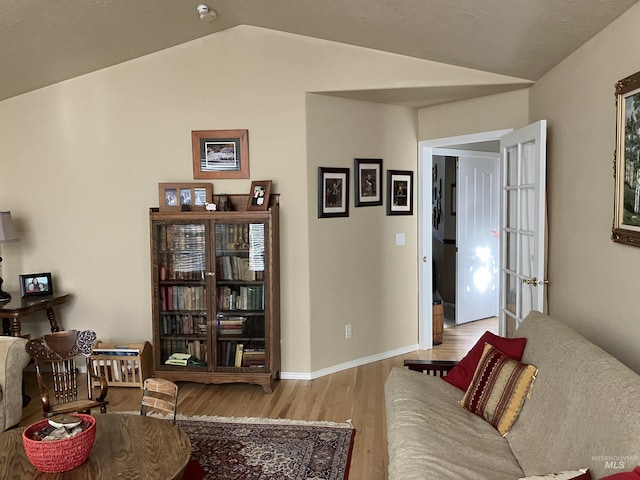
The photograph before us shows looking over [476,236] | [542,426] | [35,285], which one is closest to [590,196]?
[542,426]

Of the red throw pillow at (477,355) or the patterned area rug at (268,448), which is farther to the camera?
the patterned area rug at (268,448)

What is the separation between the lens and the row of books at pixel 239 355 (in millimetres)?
4023

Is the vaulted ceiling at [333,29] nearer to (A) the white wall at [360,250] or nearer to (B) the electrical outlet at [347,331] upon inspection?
(A) the white wall at [360,250]

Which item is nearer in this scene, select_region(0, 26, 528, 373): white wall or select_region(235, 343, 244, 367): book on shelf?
select_region(235, 343, 244, 367): book on shelf

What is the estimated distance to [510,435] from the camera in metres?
2.28

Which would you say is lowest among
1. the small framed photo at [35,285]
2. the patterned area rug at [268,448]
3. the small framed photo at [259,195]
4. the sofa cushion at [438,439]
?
the patterned area rug at [268,448]

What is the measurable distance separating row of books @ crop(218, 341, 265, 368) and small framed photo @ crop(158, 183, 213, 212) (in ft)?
3.81

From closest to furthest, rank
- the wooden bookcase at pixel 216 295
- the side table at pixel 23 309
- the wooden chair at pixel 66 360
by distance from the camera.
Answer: the wooden chair at pixel 66 360, the side table at pixel 23 309, the wooden bookcase at pixel 216 295

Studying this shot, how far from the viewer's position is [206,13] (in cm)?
365

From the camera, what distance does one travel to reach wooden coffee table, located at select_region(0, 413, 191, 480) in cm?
185

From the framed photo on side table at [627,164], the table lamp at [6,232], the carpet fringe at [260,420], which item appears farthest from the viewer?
the table lamp at [6,232]

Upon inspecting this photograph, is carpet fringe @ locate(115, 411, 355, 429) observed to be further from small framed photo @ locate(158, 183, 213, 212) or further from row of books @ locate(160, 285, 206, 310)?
small framed photo @ locate(158, 183, 213, 212)

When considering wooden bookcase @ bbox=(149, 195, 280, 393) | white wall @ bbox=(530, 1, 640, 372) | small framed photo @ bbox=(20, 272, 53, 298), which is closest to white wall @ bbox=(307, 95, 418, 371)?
wooden bookcase @ bbox=(149, 195, 280, 393)

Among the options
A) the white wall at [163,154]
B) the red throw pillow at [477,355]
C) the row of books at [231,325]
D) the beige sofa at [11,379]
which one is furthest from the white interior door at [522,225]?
the beige sofa at [11,379]
